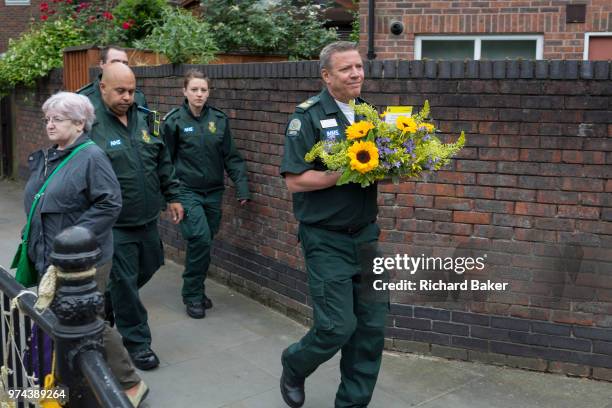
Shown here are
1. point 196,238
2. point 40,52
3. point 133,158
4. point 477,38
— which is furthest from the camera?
point 40,52

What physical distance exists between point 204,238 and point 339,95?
8.04ft

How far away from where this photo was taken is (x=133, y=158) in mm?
4738

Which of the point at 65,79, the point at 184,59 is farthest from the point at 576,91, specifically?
the point at 65,79

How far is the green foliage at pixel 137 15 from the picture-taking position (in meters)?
10.5

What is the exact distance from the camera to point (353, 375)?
4.04 meters

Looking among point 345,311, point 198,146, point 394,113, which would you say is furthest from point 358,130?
point 198,146

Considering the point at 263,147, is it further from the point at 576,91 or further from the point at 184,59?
the point at 576,91

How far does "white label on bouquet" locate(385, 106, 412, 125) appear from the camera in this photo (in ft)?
12.8

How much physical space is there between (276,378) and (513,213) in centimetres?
193

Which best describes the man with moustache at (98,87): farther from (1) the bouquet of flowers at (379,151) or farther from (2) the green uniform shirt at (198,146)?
(1) the bouquet of flowers at (379,151)

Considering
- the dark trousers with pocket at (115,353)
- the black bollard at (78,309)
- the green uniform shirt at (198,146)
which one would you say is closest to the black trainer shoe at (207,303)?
the green uniform shirt at (198,146)

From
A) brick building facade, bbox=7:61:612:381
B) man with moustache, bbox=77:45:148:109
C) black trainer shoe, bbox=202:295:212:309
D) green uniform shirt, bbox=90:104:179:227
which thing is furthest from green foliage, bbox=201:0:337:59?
green uniform shirt, bbox=90:104:179:227

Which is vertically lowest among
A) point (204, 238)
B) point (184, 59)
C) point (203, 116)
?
point (204, 238)

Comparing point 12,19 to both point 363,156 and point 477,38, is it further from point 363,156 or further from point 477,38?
point 363,156
